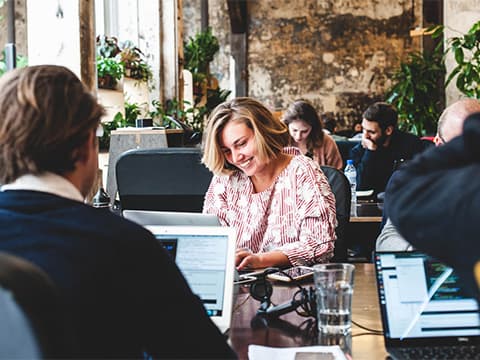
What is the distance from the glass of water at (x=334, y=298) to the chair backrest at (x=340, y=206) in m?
1.10

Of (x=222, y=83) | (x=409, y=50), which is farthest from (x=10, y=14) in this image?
(x=409, y=50)

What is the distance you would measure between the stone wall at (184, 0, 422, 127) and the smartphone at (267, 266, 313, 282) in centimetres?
1227

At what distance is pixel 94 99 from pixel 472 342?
890 mm

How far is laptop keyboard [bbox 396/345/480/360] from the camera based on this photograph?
56.6 inches

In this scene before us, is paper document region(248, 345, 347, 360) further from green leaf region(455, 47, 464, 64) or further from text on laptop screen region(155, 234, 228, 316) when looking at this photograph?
green leaf region(455, 47, 464, 64)

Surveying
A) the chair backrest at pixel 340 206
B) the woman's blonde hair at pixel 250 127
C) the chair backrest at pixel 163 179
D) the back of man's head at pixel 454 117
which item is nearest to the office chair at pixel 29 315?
the woman's blonde hair at pixel 250 127

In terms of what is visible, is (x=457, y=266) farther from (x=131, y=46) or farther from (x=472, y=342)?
(x=131, y=46)

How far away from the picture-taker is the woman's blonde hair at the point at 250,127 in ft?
8.79

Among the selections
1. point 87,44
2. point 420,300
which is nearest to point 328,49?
point 87,44

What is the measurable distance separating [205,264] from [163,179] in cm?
221

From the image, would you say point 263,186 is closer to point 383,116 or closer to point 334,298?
point 334,298

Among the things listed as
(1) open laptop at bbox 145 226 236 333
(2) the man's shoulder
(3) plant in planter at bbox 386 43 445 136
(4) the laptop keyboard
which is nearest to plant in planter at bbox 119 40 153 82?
(2) the man's shoulder

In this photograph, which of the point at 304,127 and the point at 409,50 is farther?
the point at 409,50

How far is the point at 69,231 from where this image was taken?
1.10 m
